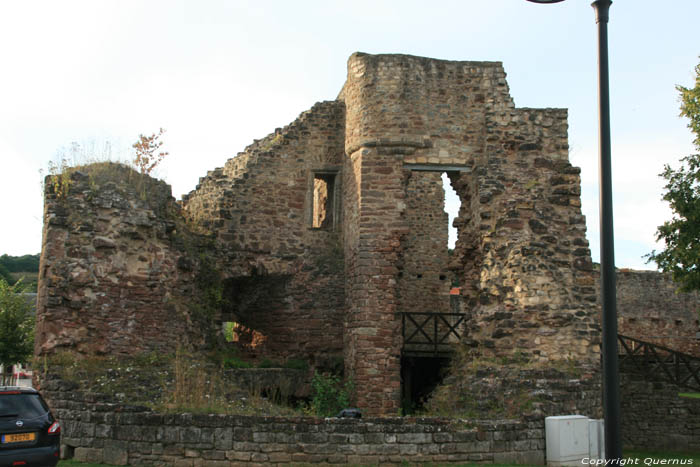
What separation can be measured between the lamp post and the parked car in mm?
6427

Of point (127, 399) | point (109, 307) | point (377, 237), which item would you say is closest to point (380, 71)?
point (377, 237)

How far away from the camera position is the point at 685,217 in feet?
58.8

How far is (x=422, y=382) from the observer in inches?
755

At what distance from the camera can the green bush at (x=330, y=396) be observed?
14.9 m

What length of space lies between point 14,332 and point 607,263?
926 inches

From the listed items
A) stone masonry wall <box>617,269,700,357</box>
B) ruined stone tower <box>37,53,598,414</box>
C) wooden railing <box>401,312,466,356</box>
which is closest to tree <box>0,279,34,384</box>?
ruined stone tower <box>37,53,598,414</box>

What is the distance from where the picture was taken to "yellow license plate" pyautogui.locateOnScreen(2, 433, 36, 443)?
8.12 meters

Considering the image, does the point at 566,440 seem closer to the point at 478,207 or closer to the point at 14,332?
the point at 478,207

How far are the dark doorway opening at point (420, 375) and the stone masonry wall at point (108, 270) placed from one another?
20.9 feet

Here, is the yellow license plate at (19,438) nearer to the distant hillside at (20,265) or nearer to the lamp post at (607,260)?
the lamp post at (607,260)

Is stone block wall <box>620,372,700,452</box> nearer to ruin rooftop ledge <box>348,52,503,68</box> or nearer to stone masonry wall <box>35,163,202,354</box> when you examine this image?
ruin rooftop ledge <box>348,52,503,68</box>

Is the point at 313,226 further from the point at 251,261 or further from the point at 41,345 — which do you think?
the point at 41,345

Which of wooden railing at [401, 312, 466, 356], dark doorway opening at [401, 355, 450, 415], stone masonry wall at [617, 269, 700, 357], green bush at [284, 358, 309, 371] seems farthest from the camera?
stone masonry wall at [617, 269, 700, 357]

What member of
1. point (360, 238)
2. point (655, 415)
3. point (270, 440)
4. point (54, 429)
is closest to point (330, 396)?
point (360, 238)
